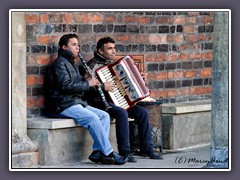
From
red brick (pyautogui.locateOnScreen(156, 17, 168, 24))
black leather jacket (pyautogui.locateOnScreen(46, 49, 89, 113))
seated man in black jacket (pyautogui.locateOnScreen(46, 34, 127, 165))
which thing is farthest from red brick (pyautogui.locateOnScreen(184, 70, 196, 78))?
black leather jacket (pyautogui.locateOnScreen(46, 49, 89, 113))

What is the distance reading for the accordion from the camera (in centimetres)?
1260

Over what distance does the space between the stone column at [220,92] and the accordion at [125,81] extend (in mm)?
1329

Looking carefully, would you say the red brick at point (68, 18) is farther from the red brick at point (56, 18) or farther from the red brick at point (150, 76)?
the red brick at point (150, 76)

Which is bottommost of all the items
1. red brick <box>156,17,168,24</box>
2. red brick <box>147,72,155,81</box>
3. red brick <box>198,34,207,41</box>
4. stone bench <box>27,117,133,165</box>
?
stone bench <box>27,117,133,165</box>

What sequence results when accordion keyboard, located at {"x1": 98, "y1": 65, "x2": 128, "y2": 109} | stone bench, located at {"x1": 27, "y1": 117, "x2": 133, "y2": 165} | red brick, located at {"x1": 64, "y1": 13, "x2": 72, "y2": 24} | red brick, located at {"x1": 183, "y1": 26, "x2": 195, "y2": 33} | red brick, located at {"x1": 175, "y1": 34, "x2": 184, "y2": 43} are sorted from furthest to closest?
red brick, located at {"x1": 183, "y1": 26, "x2": 195, "y2": 33}
red brick, located at {"x1": 175, "y1": 34, "x2": 184, "y2": 43}
red brick, located at {"x1": 64, "y1": 13, "x2": 72, "y2": 24}
accordion keyboard, located at {"x1": 98, "y1": 65, "x2": 128, "y2": 109}
stone bench, located at {"x1": 27, "y1": 117, "x2": 133, "y2": 165}

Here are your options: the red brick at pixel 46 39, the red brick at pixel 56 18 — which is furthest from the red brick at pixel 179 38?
the red brick at pixel 46 39

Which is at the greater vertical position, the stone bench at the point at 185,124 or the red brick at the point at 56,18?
the red brick at the point at 56,18

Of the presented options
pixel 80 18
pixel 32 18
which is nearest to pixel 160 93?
pixel 80 18

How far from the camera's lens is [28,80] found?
12.2 m

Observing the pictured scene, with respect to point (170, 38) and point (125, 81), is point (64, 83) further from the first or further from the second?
point (170, 38)

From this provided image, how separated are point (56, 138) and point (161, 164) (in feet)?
4.08

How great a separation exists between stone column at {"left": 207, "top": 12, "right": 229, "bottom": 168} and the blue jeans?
1.22 m

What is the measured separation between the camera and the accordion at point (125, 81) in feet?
41.3

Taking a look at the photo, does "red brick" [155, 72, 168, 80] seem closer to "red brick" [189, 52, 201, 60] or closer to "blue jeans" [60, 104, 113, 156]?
"red brick" [189, 52, 201, 60]
